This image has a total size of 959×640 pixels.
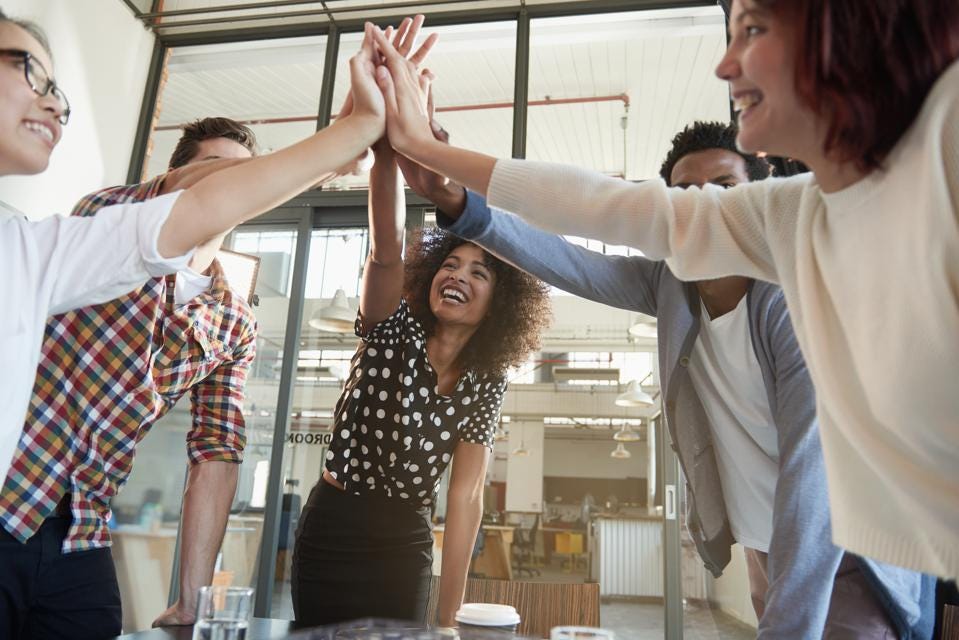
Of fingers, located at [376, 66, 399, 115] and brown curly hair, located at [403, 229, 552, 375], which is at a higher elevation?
fingers, located at [376, 66, 399, 115]

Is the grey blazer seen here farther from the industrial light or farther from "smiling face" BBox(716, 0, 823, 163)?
the industrial light

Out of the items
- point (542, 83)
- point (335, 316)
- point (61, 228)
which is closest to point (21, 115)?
point (61, 228)

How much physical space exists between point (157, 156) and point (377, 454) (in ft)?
9.74

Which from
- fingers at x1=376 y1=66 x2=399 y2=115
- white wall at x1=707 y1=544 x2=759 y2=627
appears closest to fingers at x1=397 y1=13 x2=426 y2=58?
fingers at x1=376 y1=66 x2=399 y2=115

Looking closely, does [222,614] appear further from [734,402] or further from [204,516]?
[734,402]

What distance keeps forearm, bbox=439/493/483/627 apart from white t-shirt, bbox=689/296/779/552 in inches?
27.5

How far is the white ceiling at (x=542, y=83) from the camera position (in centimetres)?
359

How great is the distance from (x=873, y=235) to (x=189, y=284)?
1.11 metres

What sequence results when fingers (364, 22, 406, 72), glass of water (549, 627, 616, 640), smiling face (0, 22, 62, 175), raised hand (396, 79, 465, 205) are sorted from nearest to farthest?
1. glass of water (549, 627, 616, 640)
2. smiling face (0, 22, 62, 175)
3. raised hand (396, 79, 465, 205)
4. fingers (364, 22, 406, 72)

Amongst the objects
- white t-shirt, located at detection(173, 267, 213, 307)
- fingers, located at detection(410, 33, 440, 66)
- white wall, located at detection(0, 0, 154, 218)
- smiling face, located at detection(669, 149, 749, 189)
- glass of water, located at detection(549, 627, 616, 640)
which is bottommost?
glass of water, located at detection(549, 627, 616, 640)

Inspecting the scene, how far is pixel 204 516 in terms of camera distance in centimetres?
157

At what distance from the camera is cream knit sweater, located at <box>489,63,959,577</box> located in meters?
0.68

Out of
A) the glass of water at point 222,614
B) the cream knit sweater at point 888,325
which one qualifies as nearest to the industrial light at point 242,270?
the glass of water at point 222,614

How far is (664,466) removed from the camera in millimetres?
3596
